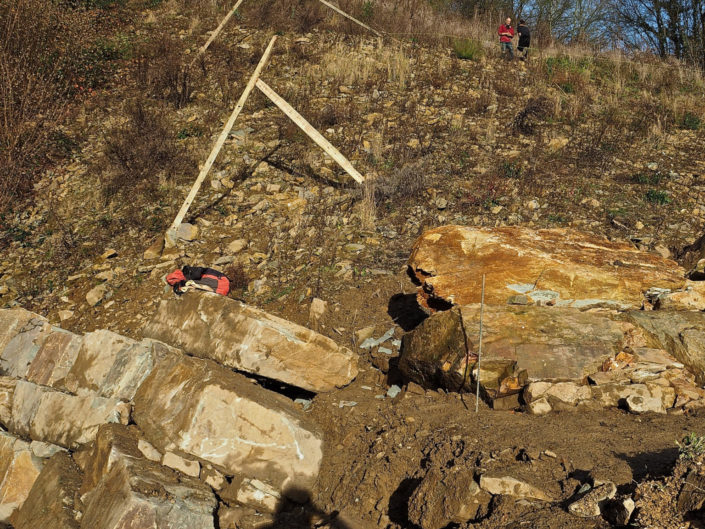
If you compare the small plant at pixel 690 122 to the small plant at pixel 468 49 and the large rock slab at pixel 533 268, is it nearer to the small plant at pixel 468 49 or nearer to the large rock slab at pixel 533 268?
the small plant at pixel 468 49

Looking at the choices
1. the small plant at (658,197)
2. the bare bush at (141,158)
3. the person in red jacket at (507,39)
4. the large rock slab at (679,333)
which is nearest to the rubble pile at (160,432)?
the large rock slab at (679,333)

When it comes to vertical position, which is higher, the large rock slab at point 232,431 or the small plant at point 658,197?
the small plant at point 658,197

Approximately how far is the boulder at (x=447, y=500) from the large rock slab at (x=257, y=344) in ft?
5.28

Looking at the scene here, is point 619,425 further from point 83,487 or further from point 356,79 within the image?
point 356,79

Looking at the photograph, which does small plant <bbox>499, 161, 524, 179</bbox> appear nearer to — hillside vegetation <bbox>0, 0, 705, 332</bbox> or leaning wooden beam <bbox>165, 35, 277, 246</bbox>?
hillside vegetation <bbox>0, 0, 705, 332</bbox>

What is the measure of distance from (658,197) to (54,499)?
807 centimetres

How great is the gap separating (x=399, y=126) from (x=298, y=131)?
1741 millimetres

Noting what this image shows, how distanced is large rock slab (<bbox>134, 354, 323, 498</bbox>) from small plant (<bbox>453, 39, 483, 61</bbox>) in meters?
10.0

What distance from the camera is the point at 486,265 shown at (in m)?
5.50

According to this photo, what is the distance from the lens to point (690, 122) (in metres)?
10.2

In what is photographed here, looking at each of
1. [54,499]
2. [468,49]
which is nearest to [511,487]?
[54,499]

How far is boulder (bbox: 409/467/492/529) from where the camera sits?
3412 mm

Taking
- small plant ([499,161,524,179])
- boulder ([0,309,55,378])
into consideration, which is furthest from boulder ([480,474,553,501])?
small plant ([499,161,524,179])

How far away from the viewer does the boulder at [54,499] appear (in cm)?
394
